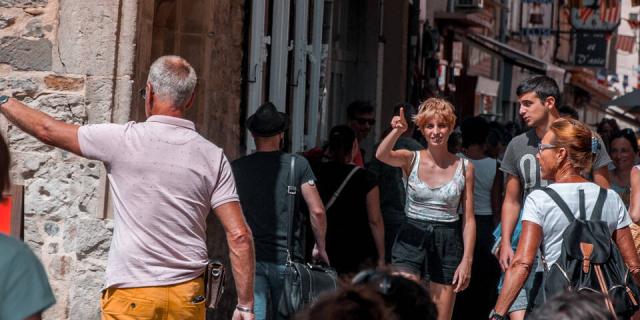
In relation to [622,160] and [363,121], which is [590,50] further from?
[622,160]

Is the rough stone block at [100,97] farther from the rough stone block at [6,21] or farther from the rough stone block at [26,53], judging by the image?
the rough stone block at [6,21]

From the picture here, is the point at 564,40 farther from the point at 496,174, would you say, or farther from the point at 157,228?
the point at 157,228

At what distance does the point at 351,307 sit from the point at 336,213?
5354 mm

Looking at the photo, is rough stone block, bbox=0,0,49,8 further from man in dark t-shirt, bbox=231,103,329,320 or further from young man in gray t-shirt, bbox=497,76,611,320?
young man in gray t-shirt, bbox=497,76,611,320

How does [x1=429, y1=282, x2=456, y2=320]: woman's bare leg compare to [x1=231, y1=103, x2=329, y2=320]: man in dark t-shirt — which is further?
[x1=429, y1=282, x2=456, y2=320]: woman's bare leg

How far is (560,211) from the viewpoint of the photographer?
5691mm

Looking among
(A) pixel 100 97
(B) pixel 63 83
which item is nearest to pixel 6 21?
(B) pixel 63 83

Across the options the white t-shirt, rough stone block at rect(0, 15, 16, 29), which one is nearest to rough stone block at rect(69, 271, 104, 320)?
rough stone block at rect(0, 15, 16, 29)

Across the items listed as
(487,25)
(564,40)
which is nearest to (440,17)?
(487,25)

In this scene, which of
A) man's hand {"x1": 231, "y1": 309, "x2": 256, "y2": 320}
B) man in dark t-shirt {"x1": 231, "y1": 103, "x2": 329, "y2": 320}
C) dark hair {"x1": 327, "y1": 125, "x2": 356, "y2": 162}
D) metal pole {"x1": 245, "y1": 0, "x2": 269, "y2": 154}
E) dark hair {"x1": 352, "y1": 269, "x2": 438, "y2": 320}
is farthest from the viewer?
metal pole {"x1": 245, "y1": 0, "x2": 269, "y2": 154}

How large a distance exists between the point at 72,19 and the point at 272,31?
2.74 m

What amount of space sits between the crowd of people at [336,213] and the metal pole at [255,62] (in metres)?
→ 0.54

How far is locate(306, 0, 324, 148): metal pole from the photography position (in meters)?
11.0

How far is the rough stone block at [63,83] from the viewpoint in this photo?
7.02m
